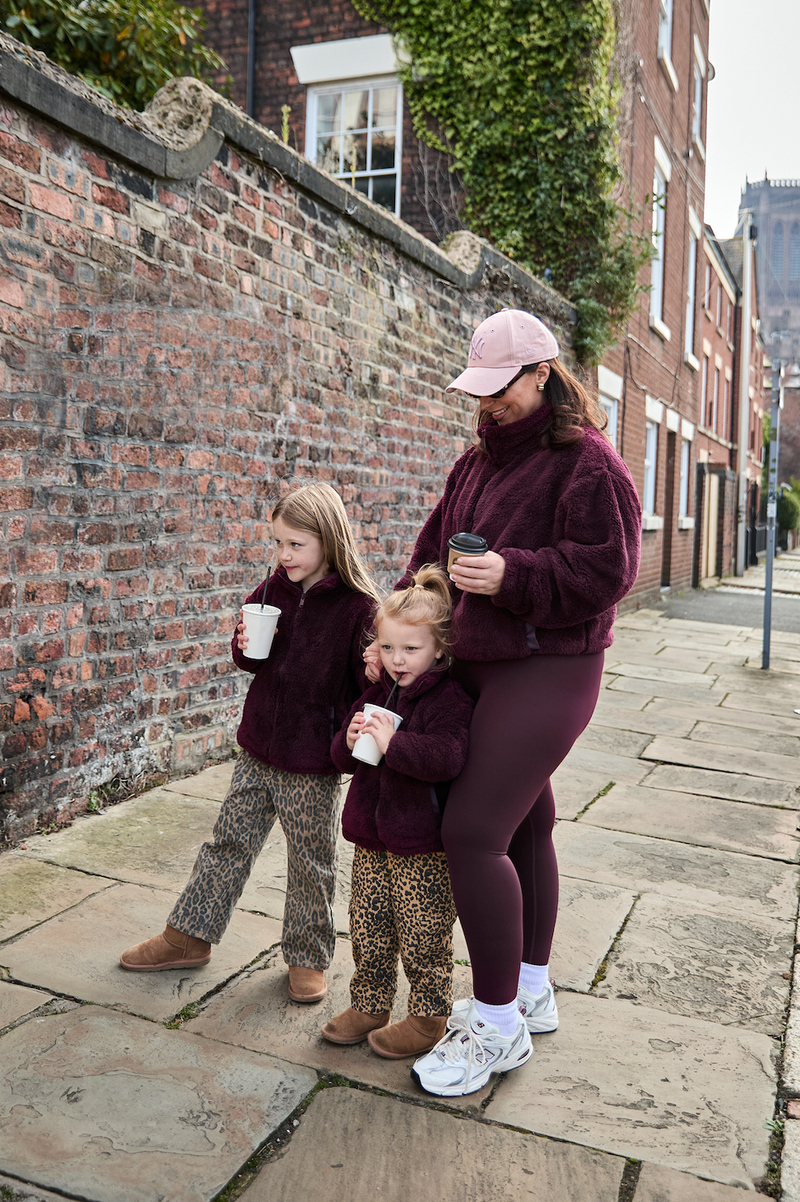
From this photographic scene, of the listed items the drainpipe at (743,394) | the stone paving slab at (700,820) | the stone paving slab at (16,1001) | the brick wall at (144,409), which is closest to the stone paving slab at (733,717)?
the stone paving slab at (700,820)

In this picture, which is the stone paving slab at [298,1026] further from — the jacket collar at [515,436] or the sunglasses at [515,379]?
the sunglasses at [515,379]

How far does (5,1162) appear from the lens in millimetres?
1838

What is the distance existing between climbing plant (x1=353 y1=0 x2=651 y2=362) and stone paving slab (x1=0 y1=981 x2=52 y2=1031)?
898 centimetres

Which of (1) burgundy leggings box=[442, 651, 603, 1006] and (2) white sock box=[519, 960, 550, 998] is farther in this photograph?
(2) white sock box=[519, 960, 550, 998]

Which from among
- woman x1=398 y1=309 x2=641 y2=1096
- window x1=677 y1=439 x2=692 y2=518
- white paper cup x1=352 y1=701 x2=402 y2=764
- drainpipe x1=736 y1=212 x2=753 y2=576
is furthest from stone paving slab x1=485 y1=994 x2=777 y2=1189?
drainpipe x1=736 y1=212 x2=753 y2=576

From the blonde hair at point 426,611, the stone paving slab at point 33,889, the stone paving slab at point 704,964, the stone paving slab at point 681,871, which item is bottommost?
the stone paving slab at point 681,871

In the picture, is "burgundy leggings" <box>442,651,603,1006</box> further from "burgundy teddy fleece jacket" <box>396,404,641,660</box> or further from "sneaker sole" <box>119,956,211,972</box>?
"sneaker sole" <box>119,956,211,972</box>

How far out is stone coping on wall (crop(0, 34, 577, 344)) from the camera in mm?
3320

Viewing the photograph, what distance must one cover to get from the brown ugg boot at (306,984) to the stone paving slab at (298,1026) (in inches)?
0.9

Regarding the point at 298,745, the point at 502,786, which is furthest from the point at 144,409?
the point at 502,786

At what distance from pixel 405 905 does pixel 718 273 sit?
20.8 meters

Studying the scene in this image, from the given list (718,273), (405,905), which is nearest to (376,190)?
(405,905)

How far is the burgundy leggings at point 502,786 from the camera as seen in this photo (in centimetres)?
209

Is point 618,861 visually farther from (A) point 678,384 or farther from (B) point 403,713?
(A) point 678,384
